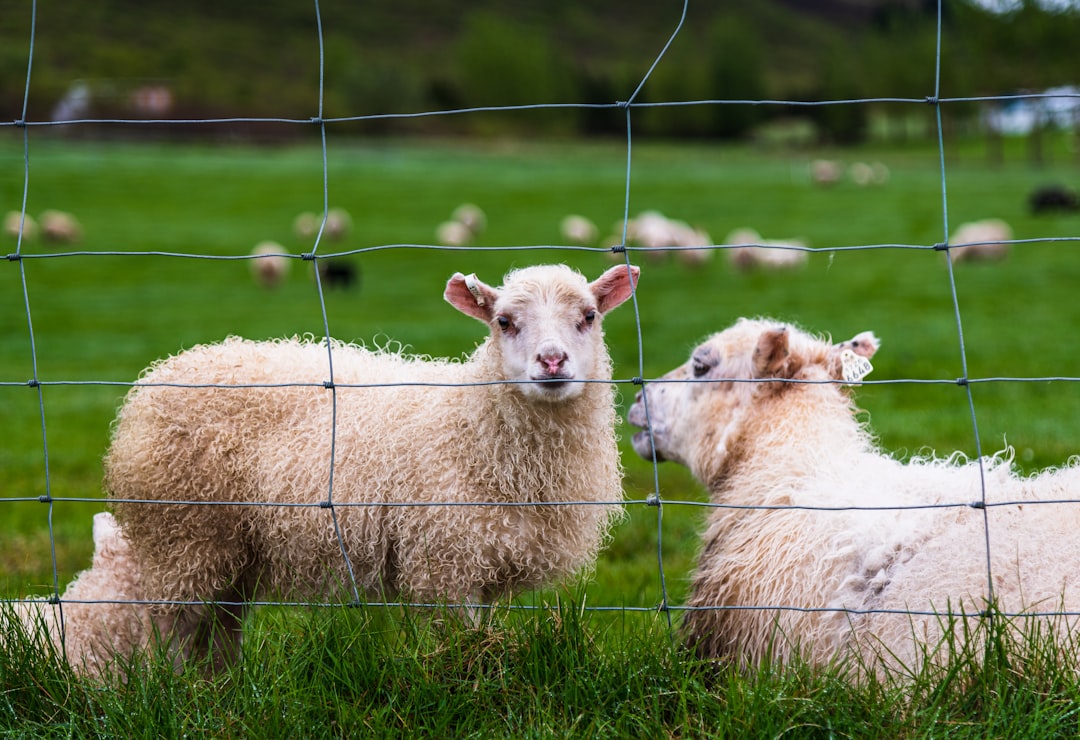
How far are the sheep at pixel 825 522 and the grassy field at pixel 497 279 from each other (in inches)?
11.3

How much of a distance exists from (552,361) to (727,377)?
3.88 feet

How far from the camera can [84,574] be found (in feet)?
16.5

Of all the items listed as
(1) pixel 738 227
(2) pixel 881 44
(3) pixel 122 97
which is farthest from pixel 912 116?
(1) pixel 738 227

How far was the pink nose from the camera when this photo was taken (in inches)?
158

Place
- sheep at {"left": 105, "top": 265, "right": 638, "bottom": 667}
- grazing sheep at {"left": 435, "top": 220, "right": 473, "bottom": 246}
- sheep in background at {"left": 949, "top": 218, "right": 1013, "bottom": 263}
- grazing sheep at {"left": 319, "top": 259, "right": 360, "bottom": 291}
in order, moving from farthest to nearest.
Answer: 1. grazing sheep at {"left": 435, "top": 220, "right": 473, "bottom": 246}
2. sheep in background at {"left": 949, "top": 218, "right": 1013, "bottom": 263}
3. grazing sheep at {"left": 319, "top": 259, "right": 360, "bottom": 291}
4. sheep at {"left": 105, "top": 265, "right": 638, "bottom": 667}

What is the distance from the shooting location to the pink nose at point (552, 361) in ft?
13.2

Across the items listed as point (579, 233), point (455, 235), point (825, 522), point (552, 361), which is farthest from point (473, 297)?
point (579, 233)

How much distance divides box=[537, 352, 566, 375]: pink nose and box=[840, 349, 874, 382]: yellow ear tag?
139cm

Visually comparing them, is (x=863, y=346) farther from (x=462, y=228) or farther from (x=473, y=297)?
(x=462, y=228)

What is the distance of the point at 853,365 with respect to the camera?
4773 mm

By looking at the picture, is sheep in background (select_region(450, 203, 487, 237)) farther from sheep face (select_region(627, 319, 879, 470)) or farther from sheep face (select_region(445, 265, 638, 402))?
sheep face (select_region(445, 265, 638, 402))

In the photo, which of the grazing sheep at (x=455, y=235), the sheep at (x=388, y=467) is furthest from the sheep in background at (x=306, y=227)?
the sheep at (x=388, y=467)

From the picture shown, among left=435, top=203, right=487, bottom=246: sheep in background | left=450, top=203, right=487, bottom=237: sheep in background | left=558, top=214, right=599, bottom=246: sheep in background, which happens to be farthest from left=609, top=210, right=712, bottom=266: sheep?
left=450, top=203, right=487, bottom=237: sheep in background

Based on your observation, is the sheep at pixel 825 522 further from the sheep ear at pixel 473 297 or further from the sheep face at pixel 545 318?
the sheep ear at pixel 473 297
